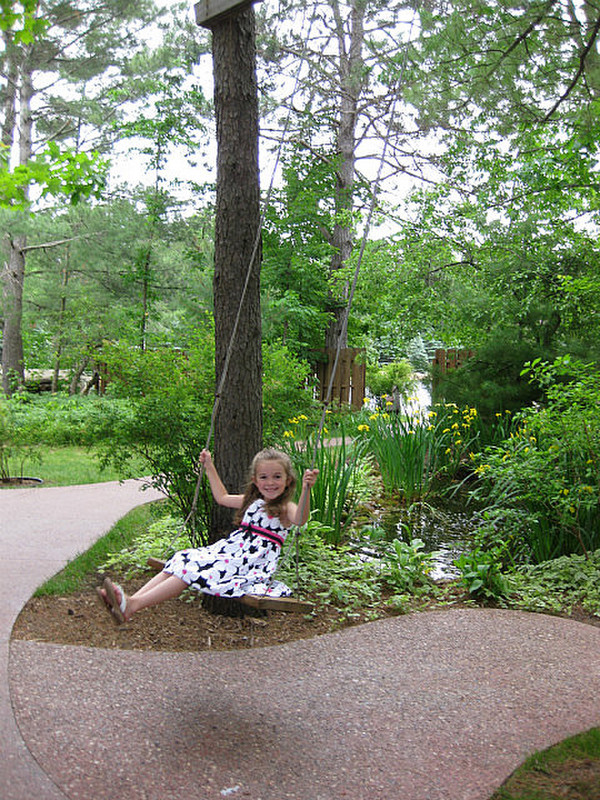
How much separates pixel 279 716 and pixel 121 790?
831 millimetres

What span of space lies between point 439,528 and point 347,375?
8.90 metres

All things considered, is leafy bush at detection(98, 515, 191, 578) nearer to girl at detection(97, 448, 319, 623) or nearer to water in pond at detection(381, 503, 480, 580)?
girl at detection(97, 448, 319, 623)

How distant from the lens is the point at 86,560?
553cm

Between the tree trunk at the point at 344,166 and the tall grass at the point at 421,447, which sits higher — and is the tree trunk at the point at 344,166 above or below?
above

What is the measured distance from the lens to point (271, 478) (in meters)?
3.91

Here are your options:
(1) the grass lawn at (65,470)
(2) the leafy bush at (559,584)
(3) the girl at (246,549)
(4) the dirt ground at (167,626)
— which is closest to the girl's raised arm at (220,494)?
(3) the girl at (246,549)

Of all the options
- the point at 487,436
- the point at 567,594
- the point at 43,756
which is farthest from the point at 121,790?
the point at 487,436

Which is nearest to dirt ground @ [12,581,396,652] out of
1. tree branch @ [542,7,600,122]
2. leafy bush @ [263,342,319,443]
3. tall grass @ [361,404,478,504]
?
leafy bush @ [263,342,319,443]

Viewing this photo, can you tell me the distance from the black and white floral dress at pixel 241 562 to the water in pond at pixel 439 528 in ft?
7.12

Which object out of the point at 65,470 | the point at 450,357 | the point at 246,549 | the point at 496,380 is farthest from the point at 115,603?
the point at 450,357

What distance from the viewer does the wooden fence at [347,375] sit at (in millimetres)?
15281

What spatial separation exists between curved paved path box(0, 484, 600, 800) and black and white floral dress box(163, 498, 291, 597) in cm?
49

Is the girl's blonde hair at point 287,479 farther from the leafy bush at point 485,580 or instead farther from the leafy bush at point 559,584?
the leafy bush at point 559,584

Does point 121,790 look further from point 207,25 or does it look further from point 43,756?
point 207,25
